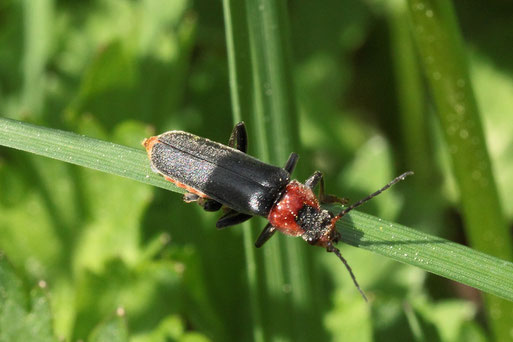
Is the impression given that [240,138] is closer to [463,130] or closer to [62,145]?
[62,145]

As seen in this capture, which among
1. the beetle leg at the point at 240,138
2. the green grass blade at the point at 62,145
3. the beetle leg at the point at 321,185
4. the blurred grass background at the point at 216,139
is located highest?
the green grass blade at the point at 62,145

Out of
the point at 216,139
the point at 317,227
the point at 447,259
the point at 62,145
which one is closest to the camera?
the point at 447,259

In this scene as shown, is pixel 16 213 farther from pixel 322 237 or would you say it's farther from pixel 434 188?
pixel 434 188

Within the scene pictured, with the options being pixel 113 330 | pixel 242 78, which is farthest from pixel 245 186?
pixel 113 330

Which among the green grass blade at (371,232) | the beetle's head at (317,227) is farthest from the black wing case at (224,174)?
the green grass blade at (371,232)

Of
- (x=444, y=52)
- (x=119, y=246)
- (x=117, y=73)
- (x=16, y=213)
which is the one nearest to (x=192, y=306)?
(x=119, y=246)

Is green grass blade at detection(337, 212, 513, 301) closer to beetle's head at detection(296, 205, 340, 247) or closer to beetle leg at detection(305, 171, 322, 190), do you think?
beetle's head at detection(296, 205, 340, 247)

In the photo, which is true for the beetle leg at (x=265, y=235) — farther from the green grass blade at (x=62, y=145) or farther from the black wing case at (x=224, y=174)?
the green grass blade at (x=62, y=145)
